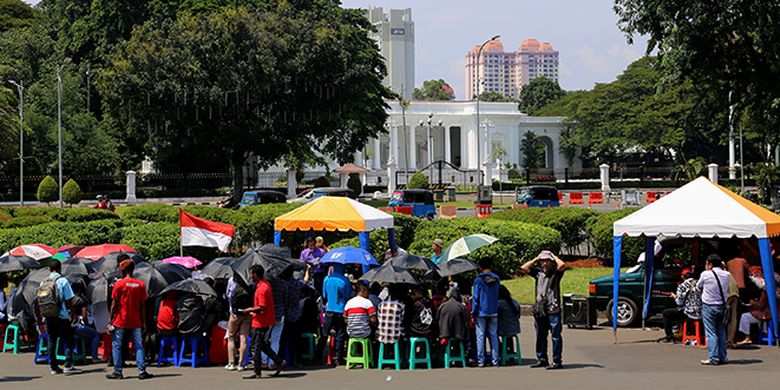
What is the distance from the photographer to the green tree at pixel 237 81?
4969 centimetres

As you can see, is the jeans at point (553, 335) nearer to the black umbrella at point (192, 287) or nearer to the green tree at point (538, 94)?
the black umbrella at point (192, 287)

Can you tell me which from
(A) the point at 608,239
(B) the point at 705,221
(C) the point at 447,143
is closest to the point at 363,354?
(B) the point at 705,221

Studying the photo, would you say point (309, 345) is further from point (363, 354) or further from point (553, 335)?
point (553, 335)

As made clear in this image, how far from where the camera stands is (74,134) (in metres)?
60.1

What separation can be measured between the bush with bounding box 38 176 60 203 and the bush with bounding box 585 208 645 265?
1474 inches

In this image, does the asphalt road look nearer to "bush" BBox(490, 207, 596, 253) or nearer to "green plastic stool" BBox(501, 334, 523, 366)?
"green plastic stool" BBox(501, 334, 523, 366)

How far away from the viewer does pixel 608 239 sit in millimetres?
24094

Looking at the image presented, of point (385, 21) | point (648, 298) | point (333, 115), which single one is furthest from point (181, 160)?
point (385, 21)

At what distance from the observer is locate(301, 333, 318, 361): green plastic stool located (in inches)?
566

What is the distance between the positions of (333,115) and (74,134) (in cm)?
1663

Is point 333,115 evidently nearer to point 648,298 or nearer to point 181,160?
point 181,160

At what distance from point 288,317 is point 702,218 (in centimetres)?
631

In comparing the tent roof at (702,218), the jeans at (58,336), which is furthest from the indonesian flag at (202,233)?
the tent roof at (702,218)

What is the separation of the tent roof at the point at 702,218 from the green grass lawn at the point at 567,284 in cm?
426
